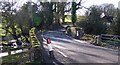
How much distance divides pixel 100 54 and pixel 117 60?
0.38m

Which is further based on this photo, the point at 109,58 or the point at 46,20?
the point at 46,20

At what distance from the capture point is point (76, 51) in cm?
425

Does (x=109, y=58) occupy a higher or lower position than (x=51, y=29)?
lower

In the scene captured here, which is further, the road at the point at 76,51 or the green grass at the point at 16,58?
the road at the point at 76,51

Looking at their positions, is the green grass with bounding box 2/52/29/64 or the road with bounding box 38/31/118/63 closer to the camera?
the green grass with bounding box 2/52/29/64

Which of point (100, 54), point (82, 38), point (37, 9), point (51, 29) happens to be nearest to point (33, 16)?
point (37, 9)

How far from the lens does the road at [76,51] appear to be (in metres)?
3.93

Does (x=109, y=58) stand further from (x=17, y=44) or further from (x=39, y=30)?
(x=17, y=44)

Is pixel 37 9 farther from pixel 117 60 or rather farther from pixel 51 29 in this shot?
pixel 117 60

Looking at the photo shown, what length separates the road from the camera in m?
3.93

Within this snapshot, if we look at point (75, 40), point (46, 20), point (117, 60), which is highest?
point (46, 20)

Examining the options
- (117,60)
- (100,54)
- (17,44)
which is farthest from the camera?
(17,44)

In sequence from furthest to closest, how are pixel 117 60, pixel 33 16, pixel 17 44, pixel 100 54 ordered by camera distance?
pixel 17 44 → pixel 33 16 → pixel 100 54 → pixel 117 60

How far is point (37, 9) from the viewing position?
4.39 m
